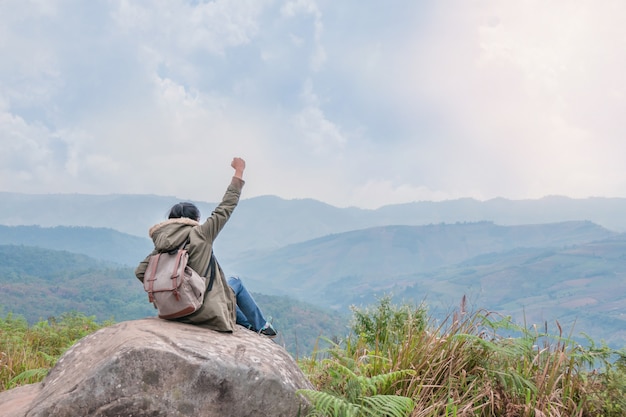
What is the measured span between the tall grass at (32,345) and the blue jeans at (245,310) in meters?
2.59

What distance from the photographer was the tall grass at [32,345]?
7.12 meters

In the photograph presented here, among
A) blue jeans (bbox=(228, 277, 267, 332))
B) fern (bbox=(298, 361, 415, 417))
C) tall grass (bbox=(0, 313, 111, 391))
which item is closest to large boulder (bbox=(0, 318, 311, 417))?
fern (bbox=(298, 361, 415, 417))

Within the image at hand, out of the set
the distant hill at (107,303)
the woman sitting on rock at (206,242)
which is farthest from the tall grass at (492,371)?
the distant hill at (107,303)

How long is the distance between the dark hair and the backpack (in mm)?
520

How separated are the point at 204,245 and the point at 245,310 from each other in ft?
3.99

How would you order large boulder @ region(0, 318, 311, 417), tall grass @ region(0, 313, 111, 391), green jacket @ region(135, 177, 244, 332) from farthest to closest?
tall grass @ region(0, 313, 111, 391) < green jacket @ region(135, 177, 244, 332) < large boulder @ region(0, 318, 311, 417)

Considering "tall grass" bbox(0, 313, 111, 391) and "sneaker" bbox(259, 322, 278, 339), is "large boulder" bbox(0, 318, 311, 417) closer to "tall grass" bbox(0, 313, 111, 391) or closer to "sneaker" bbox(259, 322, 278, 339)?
"sneaker" bbox(259, 322, 278, 339)

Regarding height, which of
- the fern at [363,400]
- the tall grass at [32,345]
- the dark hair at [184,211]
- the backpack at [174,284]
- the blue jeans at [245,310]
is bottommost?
the tall grass at [32,345]

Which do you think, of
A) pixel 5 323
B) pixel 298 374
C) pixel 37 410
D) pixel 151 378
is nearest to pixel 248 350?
pixel 298 374

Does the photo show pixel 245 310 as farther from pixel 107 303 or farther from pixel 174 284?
pixel 107 303

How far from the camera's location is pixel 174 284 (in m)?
4.98

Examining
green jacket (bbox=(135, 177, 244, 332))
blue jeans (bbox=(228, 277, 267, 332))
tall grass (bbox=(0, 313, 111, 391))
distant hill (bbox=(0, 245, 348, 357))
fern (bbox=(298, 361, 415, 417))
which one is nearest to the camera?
fern (bbox=(298, 361, 415, 417))

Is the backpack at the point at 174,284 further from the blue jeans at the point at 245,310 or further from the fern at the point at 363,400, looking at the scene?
the fern at the point at 363,400

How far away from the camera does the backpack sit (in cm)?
502
